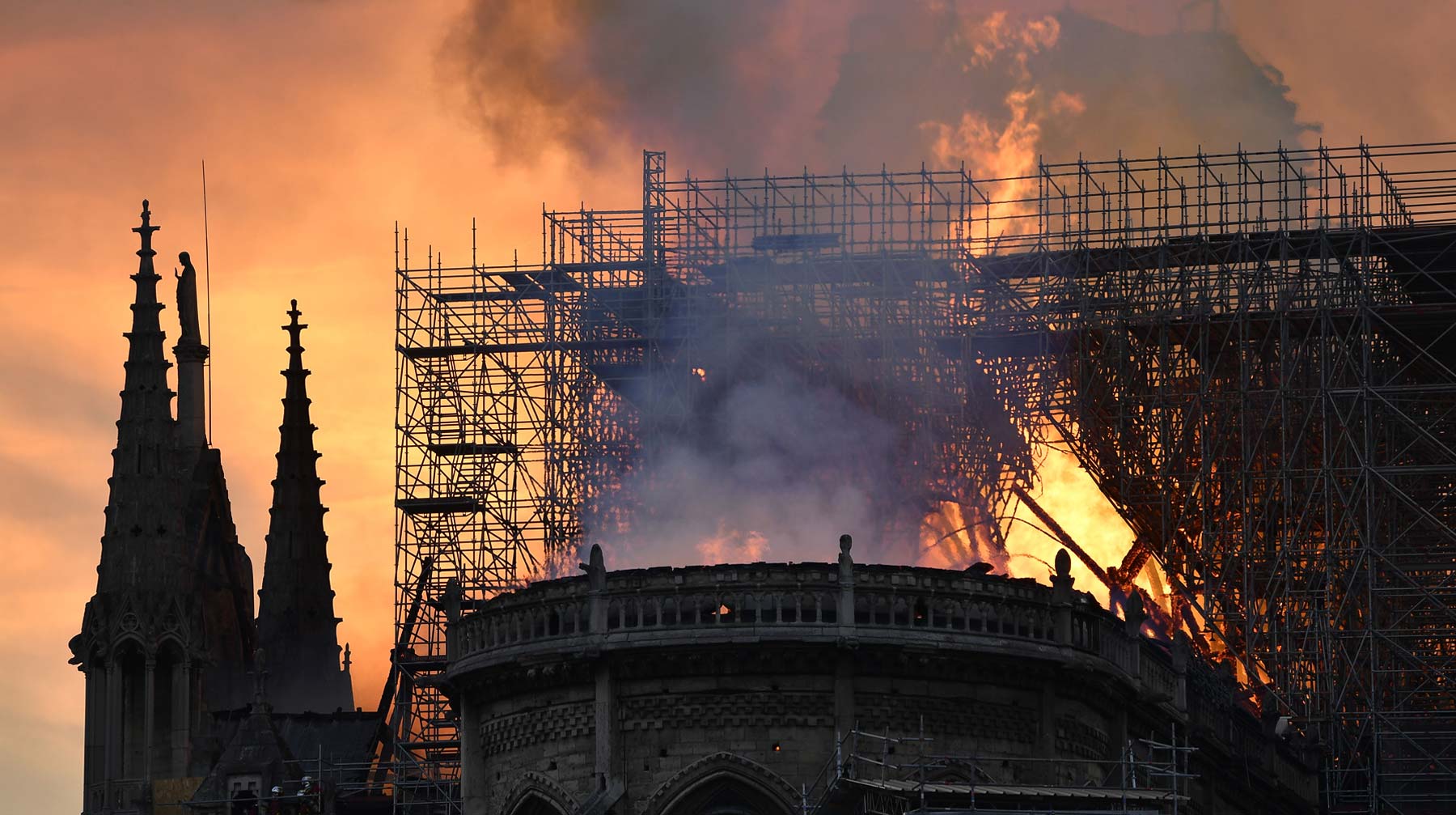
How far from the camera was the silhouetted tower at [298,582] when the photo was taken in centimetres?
10812

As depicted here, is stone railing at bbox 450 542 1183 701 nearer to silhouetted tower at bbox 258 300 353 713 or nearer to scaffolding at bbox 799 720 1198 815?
scaffolding at bbox 799 720 1198 815

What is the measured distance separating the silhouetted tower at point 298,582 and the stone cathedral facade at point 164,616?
3.06 ft

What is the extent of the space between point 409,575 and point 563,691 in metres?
26.8

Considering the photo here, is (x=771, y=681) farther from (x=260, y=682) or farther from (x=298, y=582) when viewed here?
(x=298, y=582)

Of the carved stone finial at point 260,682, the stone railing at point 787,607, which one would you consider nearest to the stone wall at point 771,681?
the stone railing at point 787,607

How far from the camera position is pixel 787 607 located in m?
70.8

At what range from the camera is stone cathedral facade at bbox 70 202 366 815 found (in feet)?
314

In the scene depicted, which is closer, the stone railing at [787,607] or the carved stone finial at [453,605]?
the stone railing at [787,607]

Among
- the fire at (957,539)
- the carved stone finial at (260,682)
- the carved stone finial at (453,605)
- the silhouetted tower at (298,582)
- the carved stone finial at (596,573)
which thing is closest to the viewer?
the carved stone finial at (596,573)

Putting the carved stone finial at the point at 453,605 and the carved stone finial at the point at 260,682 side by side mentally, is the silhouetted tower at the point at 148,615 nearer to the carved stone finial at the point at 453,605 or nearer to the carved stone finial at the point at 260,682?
the carved stone finial at the point at 260,682

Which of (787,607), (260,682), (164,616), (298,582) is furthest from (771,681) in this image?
(298,582)

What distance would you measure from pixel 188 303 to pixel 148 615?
14.2 m

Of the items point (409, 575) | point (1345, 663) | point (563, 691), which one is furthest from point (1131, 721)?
point (409, 575)

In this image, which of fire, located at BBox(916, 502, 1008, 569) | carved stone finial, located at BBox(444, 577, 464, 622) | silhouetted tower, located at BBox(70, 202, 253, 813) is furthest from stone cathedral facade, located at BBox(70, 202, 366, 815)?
fire, located at BBox(916, 502, 1008, 569)
